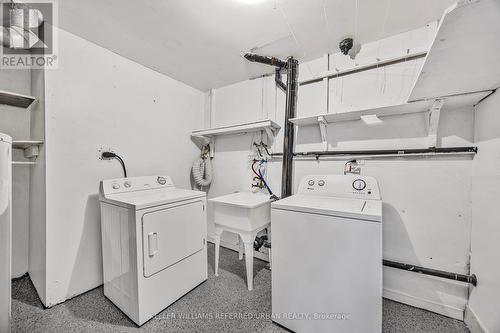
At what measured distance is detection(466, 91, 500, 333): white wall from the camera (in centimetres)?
117

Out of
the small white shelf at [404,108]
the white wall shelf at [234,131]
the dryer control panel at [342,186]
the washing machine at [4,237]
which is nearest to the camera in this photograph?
the washing machine at [4,237]

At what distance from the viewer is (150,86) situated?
2.35m

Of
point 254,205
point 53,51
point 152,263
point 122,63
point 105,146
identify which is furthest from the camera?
point 122,63

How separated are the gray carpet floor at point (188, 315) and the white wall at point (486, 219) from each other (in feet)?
1.02

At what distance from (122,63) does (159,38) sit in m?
0.58

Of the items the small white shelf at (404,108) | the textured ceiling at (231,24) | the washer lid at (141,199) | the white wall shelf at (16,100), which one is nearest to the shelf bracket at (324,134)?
the small white shelf at (404,108)

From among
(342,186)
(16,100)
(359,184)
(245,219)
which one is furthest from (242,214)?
(16,100)

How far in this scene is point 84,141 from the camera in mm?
1806

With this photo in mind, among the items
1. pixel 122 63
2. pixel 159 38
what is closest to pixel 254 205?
pixel 159 38

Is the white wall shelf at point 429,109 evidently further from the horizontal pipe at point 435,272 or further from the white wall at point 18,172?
the white wall at point 18,172

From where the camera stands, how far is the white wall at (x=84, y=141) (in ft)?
5.33

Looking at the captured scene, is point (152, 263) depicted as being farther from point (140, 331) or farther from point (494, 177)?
point (494, 177)

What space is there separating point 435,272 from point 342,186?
969 mm

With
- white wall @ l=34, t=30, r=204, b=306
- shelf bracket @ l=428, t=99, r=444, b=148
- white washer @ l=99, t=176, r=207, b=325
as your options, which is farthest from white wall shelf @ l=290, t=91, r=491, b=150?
white wall @ l=34, t=30, r=204, b=306
